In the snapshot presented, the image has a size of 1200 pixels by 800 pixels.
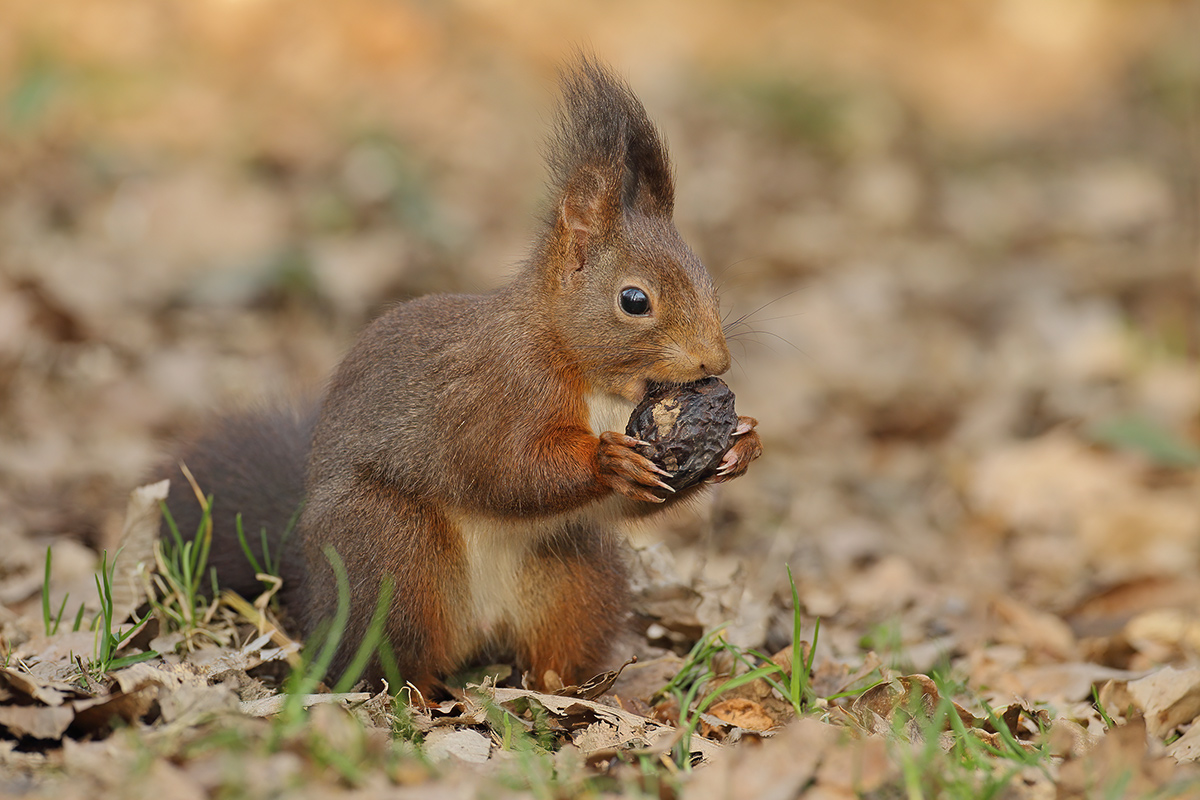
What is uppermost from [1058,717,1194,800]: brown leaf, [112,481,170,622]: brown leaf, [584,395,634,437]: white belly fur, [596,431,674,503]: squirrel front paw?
[584,395,634,437]: white belly fur

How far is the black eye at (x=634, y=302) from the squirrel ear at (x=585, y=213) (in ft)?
0.63

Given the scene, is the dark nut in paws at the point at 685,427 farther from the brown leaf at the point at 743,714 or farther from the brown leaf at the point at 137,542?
the brown leaf at the point at 137,542

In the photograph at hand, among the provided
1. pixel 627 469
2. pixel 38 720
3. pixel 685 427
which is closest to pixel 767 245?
pixel 685 427

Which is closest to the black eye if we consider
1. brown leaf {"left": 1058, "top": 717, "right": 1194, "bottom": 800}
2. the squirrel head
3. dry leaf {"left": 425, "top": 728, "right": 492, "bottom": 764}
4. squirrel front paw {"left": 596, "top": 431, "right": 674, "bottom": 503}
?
the squirrel head

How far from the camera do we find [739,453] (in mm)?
3176

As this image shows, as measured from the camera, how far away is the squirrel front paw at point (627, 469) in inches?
117

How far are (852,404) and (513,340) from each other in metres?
4.25

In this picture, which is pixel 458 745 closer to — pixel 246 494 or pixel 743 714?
pixel 743 714

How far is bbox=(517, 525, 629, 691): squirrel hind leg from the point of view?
11.3 ft

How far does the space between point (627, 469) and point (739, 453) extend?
0.36 meters

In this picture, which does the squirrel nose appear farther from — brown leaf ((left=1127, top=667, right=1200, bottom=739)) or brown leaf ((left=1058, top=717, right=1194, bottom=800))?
brown leaf ((left=1127, top=667, right=1200, bottom=739))

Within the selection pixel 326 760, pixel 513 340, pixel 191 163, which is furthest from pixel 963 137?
pixel 326 760

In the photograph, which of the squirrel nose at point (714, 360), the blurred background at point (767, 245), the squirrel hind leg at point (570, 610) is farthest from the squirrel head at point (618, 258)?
the squirrel hind leg at point (570, 610)

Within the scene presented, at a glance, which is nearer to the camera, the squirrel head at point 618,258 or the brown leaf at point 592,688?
the squirrel head at point 618,258
